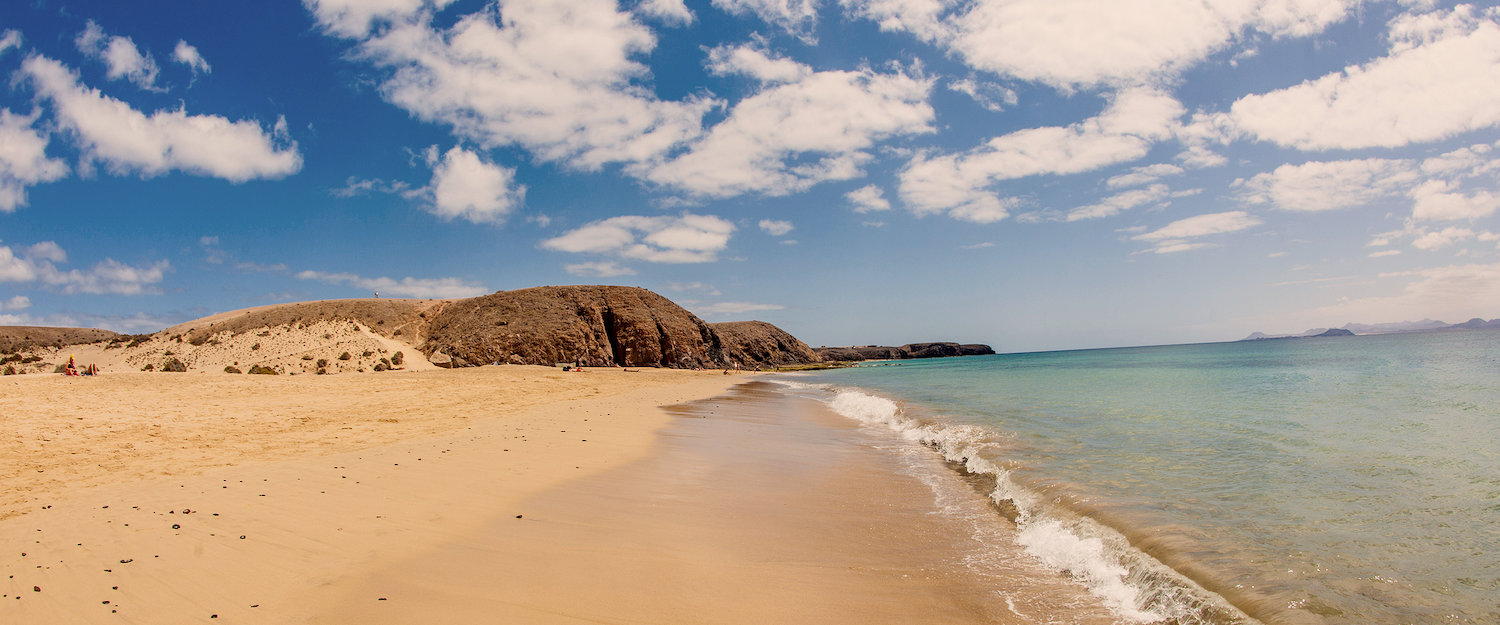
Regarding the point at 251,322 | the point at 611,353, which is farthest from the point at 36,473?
the point at 611,353

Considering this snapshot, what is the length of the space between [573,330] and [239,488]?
47.1 m

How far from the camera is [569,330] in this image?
52469mm

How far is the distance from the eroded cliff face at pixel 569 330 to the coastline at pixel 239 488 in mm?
33247

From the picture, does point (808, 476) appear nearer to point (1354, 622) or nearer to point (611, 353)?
point (1354, 622)

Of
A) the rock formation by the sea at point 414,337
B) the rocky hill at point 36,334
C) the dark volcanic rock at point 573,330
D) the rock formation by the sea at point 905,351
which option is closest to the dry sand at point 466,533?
the rock formation by the sea at point 414,337

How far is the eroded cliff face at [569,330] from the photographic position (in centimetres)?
4859

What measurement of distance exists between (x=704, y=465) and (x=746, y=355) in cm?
7458

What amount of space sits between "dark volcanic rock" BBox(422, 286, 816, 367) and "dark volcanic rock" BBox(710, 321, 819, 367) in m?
14.1

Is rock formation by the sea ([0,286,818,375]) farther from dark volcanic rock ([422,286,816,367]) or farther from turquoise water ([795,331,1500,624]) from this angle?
turquoise water ([795,331,1500,624])

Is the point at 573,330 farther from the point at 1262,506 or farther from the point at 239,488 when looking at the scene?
the point at 1262,506

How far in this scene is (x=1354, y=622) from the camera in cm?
394

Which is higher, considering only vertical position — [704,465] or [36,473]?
[36,473]

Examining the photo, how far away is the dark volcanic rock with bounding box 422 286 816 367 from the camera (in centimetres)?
4878

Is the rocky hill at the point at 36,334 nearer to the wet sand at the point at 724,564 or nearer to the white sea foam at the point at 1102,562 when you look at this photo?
the wet sand at the point at 724,564
